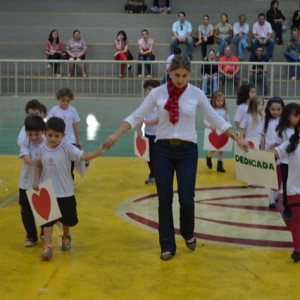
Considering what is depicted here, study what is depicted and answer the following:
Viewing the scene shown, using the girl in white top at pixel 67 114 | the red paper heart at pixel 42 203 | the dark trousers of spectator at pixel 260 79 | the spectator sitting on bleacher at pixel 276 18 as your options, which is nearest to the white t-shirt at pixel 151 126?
the girl in white top at pixel 67 114

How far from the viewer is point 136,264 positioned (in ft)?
21.9

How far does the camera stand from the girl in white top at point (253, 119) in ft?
34.7

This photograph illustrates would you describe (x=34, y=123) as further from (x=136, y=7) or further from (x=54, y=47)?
(x=136, y=7)

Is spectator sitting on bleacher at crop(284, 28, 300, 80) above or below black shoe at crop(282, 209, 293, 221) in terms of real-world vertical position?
above

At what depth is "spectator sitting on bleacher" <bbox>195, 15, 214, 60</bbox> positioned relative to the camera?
22.6 metres

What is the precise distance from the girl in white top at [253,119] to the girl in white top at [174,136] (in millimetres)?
3721

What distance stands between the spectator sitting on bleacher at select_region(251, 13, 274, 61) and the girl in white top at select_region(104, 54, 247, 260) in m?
15.4

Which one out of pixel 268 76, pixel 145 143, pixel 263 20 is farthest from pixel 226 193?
pixel 263 20

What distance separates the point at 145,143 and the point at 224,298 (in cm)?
495

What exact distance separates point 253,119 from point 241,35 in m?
12.2

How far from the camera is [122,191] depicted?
1036 centimetres

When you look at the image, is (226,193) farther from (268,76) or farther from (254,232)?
(268,76)

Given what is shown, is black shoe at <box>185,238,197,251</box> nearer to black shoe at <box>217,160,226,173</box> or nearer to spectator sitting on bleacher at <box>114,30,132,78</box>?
black shoe at <box>217,160,226,173</box>

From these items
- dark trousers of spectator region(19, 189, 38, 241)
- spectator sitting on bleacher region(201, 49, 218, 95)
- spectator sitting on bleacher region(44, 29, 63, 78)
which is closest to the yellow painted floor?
dark trousers of spectator region(19, 189, 38, 241)
